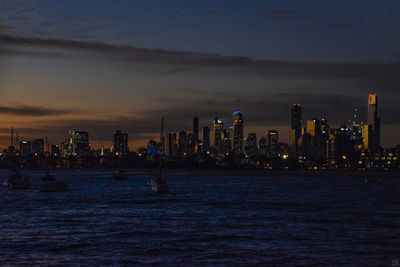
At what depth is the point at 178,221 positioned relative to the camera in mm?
65312

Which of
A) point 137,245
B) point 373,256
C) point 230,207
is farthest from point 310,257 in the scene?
point 230,207

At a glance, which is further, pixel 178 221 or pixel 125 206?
pixel 125 206

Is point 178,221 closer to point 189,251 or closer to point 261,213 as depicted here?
point 261,213

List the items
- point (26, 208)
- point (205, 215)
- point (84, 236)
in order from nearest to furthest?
point (84, 236), point (205, 215), point (26, 208)

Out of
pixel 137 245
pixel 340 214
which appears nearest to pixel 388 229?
pixel 340 214

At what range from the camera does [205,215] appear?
241 ft

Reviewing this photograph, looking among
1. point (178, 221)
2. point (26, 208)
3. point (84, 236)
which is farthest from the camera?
point (26, 208)

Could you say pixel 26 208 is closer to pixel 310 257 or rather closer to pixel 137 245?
pixel 137 245

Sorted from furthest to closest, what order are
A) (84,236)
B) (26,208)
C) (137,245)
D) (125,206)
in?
(125,206) < (26,208) < (84,236) < (137,245)

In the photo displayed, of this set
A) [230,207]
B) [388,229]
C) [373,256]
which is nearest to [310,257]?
[373,256]

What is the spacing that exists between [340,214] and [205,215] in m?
18.1

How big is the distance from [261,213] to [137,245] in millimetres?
33670

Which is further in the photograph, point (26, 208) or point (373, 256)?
point (26, 208)

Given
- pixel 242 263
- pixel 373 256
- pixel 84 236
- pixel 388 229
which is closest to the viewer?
pixel 242 263
